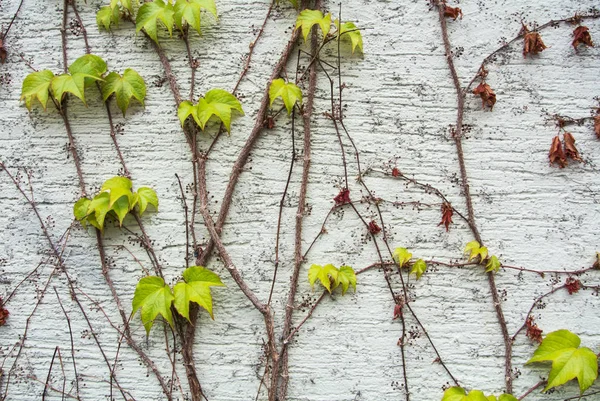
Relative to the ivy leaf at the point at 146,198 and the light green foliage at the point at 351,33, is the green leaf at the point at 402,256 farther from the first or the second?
the ivy leaf at the point at 146,198

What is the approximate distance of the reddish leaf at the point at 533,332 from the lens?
89.4 inches

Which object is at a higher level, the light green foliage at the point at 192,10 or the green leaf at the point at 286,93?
the light green foliage at the point at 192,10

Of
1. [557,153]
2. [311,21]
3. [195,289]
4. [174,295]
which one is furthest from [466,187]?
[174,295]

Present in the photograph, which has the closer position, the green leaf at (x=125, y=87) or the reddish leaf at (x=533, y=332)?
the reddish leaf at (x=533, y=332)

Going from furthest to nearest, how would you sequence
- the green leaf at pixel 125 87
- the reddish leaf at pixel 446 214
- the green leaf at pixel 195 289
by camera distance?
the green leaf at pixel 125 87
the reddish leaf at pixel 446 214
the green leaf at pixel 195 289

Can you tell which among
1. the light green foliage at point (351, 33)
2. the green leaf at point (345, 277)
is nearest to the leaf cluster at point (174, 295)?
the green leaf at point (345, 277)

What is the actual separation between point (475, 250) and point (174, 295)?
54.9 inches

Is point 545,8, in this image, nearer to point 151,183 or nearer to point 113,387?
point 151,183

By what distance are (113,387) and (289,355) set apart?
844mm

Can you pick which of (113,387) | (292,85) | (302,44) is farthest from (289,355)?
(302,44)

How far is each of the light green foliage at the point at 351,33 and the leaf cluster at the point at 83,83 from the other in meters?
1.02

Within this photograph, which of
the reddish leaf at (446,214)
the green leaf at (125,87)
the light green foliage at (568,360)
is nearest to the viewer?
the light green foliage at (568,360)

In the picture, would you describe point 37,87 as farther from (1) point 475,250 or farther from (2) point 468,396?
(2) point 468,396

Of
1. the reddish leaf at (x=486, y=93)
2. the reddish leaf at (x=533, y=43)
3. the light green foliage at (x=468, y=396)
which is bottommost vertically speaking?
the light green foliage at (x=468, y=396)
